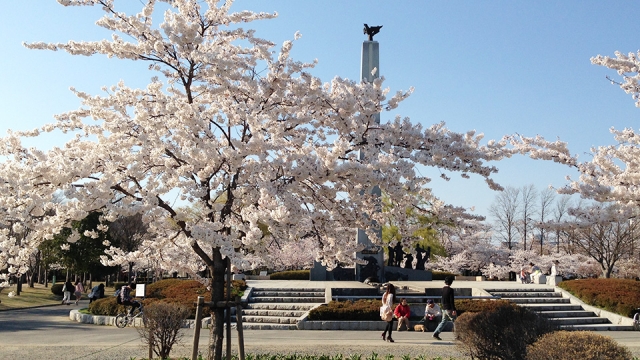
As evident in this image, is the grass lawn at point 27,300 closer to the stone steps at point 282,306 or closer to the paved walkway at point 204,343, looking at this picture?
the paved walkway at point 204,343

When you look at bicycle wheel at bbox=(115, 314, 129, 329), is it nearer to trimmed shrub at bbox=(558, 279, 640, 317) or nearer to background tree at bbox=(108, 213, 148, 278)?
trimmed shrub at bbox=(558, 279, 640, 317)

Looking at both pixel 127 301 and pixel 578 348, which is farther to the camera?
pixel 127 301

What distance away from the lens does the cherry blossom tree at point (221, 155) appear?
7.16m

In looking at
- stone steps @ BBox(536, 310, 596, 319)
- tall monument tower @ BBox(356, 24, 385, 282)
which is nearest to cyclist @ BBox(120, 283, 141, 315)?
tall monument tower @ BBox(356, 24, 385, 282)

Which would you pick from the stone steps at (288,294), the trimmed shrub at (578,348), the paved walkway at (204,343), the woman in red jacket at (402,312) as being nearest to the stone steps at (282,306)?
the stone steps at (288,294)

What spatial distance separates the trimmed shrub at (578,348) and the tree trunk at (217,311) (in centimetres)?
431

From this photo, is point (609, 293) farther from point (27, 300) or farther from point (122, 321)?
point (27, 300)

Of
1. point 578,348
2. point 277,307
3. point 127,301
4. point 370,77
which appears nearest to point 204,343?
point 127,301

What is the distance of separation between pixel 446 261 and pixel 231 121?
4592 cm

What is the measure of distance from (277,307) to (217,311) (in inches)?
424

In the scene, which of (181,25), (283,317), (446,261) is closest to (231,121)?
(181,25)

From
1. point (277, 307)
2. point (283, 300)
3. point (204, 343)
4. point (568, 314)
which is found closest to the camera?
point (204, 343)

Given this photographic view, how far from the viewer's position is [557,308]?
1966cm

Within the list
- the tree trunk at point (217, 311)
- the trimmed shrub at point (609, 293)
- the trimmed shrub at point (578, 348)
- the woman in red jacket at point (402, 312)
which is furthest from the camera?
the trimmed shrub at point (609, 293)
